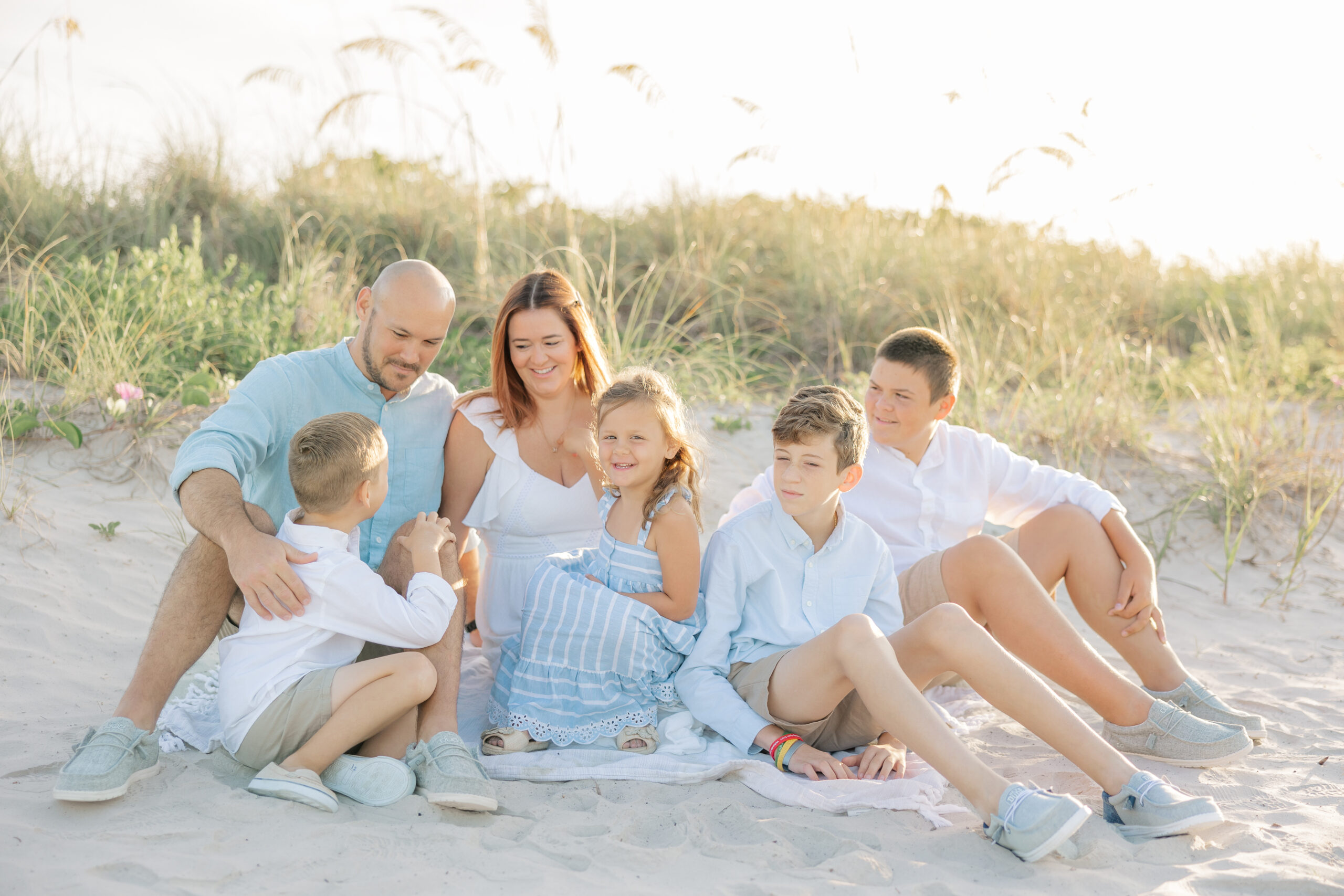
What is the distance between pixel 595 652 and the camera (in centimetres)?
291

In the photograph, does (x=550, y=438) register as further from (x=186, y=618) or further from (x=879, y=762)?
(x=879, y=762)

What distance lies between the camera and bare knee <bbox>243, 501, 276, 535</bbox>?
2.75m

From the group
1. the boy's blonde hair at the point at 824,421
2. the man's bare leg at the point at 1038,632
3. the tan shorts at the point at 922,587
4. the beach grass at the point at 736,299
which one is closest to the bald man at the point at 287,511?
the boy's blonde hair at the point at 824,421

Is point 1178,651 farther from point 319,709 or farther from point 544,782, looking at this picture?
point 319,709

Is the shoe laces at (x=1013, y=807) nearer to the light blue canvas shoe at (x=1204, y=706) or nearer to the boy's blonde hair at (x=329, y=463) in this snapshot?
the light blue canvas shoe at (x=1204, y=706)

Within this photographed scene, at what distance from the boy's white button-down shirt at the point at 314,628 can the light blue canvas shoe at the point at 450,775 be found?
28 centimetres

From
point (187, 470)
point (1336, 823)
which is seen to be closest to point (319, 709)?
point (187, 470)

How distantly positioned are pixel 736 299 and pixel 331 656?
5.13m

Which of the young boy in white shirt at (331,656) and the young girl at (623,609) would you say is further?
the young girl at (623,609)

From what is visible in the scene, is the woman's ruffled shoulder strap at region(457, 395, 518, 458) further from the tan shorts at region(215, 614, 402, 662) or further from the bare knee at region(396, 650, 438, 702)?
the bare knee at region(396, 650, 438, 702)

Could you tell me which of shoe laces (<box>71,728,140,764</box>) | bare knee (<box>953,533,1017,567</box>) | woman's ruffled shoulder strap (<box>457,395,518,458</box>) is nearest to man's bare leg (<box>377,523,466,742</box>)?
woman's ruffled shoulder strap (<box>457,395,518,458</box>)

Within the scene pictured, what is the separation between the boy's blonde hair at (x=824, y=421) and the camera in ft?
9.19

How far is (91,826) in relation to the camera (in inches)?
88.1

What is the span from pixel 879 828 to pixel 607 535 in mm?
1151
